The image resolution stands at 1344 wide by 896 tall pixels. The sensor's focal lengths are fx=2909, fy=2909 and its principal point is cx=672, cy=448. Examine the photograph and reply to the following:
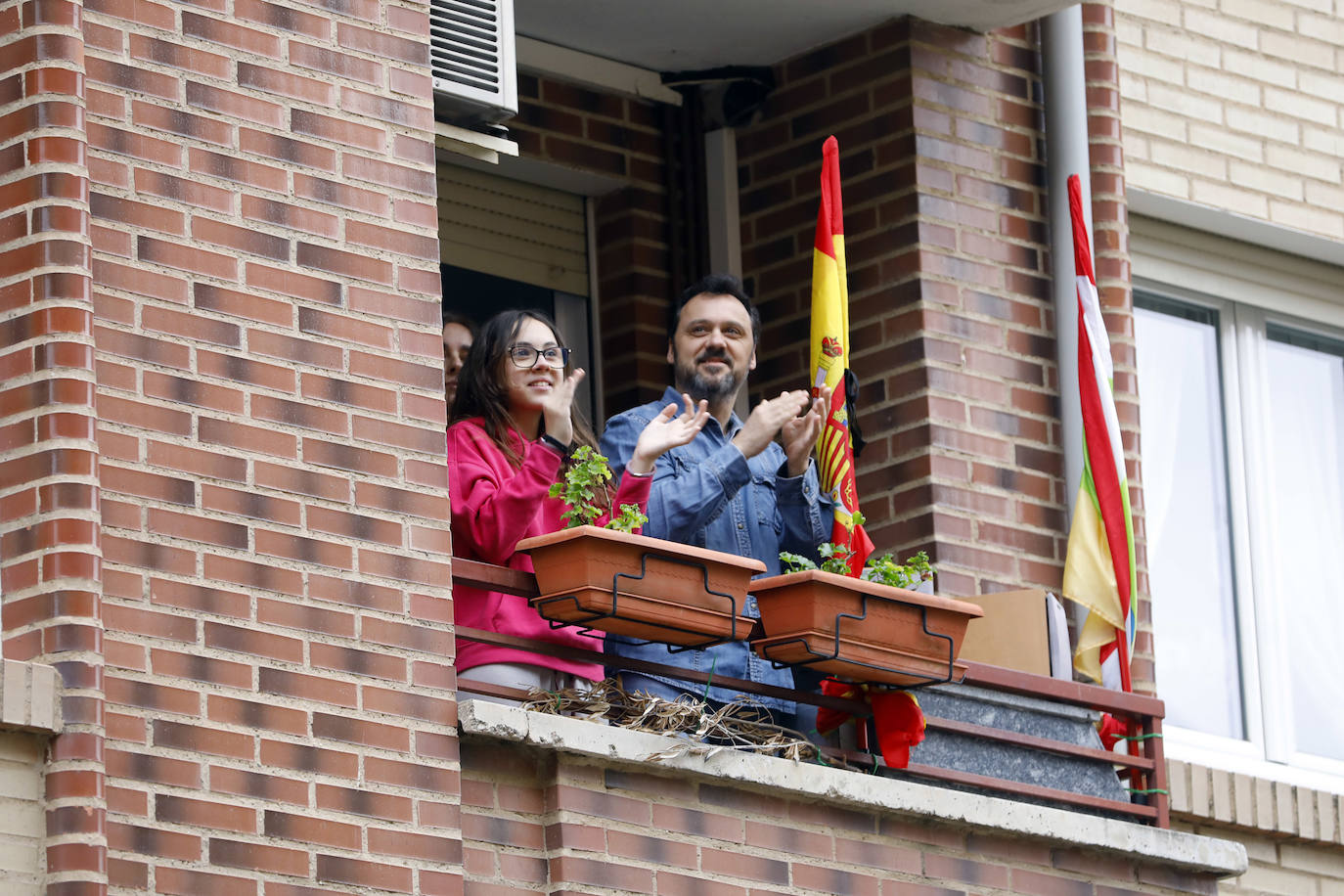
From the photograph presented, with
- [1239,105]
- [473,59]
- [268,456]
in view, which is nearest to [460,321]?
[473,59]

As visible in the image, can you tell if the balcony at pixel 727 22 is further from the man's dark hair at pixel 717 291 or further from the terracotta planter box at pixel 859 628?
the terracotta planter box at pixel 859 628

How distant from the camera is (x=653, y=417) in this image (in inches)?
323

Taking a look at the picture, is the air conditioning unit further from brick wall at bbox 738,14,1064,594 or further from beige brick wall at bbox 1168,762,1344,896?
beige brick wall at bbox 1168,762,1344,896

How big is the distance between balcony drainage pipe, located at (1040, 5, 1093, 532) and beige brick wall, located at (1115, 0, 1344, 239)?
0.71m

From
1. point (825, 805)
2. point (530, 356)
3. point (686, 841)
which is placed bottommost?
point (686, 841)

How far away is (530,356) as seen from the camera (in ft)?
26.1

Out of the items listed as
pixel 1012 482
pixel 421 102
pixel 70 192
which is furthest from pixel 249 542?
pixel 1012 482

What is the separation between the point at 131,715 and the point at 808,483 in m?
2.42

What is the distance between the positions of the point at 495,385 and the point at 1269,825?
3.63 metres

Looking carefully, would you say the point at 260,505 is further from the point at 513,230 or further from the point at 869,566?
the point at 513,230

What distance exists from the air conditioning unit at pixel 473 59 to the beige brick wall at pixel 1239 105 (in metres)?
3.28

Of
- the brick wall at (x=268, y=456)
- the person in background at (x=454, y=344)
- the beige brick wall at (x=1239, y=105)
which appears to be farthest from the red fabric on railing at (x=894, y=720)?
the beige brick wall at (x=1239, y=105)


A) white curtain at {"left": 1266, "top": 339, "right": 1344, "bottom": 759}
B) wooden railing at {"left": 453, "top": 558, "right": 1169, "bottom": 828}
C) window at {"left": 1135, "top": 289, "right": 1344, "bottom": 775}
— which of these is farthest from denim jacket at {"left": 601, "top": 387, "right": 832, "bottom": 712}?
white curtain at {"left": 1266, "top": 339, "right": 1344, "bottom": 759}

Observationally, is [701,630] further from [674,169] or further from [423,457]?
[674,169]
